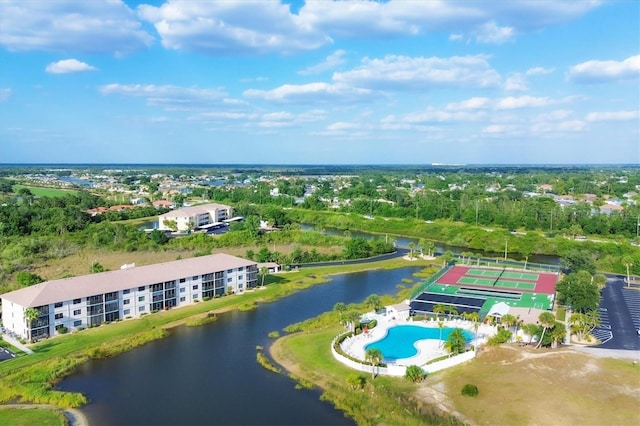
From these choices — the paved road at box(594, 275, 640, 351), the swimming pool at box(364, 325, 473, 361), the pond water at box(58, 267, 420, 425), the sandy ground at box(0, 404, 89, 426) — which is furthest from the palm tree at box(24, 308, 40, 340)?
the paved road at box(594, 275, 640, 351)

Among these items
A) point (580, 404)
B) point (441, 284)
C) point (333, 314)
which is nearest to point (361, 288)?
point (441, 284)

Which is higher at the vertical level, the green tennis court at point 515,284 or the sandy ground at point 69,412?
the green tennis court at point 515,284

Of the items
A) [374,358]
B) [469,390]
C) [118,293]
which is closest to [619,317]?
[469,390]

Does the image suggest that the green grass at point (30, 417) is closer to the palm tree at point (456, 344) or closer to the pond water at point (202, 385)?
the pond water at point (202, 385)

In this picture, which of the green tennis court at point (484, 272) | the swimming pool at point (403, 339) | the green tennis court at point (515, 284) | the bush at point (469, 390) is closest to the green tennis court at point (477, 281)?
the green tennis court at point (515, 284)

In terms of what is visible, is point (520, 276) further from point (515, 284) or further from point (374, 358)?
point (374, 358)

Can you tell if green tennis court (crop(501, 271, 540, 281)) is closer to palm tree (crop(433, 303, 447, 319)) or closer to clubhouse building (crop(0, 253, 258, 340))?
palm tree (crop(433, 303, 447, 319))

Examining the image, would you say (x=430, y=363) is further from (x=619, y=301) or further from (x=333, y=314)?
(x=619, y=301)
